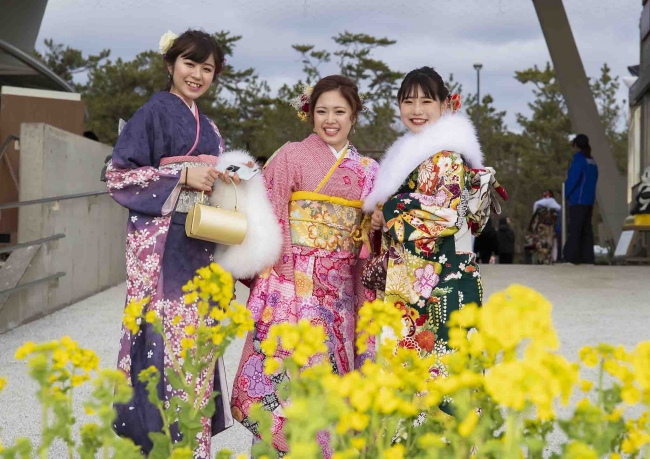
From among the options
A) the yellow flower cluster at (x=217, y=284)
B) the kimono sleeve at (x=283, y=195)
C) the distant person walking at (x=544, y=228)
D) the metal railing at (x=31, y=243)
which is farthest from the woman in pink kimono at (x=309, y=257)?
the distant person walking at (x=544, y=228)

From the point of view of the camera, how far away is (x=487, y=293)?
7961 mm

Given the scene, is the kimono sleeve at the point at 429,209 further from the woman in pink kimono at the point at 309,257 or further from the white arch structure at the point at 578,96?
the white arch structure at the point at 578,96

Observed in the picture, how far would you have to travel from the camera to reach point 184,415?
5.04ft

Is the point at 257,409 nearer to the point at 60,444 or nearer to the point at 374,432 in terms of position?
the point at 374,432

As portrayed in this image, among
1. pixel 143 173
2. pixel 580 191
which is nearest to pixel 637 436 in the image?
pixel 143 173

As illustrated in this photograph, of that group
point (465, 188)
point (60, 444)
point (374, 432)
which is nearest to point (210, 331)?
point (374, 432)

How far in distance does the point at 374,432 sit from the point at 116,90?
24.3 meters

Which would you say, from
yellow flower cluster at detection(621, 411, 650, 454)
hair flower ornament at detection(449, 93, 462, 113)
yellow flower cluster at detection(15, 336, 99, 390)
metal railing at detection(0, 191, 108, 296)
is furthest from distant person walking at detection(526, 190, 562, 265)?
yellow flower cluster at detection(15, 336, 99, 390)

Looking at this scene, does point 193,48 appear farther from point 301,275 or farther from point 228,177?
point 301,275

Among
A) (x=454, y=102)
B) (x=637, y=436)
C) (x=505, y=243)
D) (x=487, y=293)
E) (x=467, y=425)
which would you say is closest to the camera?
(x=467, y=425)

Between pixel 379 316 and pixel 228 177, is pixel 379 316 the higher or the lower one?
the lower one

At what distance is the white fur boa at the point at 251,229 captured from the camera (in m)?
2.80

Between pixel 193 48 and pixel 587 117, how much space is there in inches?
451

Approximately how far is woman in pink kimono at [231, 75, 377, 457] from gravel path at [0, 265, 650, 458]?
742 mm
